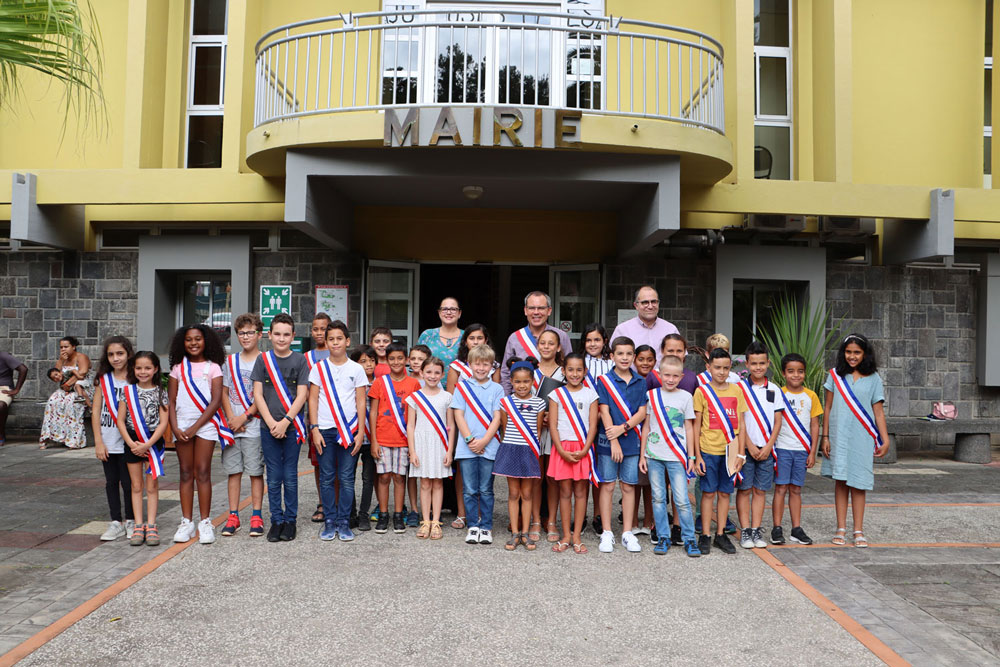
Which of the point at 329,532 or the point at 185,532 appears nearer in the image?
the point at 185,532

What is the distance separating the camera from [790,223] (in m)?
10.0

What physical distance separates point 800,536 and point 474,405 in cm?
250

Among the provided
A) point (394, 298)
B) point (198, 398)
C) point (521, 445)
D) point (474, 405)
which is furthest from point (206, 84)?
Answer: point (521, 445)

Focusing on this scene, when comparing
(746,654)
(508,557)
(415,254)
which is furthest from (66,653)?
(415,254)

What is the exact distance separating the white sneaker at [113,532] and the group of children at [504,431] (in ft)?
0.41

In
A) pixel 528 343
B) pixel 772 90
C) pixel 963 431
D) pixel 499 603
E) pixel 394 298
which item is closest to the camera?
pixel 499 603

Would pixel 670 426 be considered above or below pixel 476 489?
above

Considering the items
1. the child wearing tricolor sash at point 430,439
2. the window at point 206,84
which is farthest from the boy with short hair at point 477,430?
the window at point 206,84

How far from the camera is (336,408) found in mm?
5469

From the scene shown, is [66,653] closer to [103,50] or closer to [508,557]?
[508,557]

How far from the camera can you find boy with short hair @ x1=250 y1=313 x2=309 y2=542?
5383 millimetres

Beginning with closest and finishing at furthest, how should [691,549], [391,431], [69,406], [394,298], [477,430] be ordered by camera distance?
[691,549], [477,430], [391,431], [69,406], [394,298]

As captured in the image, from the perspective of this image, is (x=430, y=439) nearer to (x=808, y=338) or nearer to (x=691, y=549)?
(x=691, y=549)

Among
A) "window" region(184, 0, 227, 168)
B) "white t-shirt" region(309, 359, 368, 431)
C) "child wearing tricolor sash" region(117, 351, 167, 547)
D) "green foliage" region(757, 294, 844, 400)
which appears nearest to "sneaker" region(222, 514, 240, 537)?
"child wearing tricolor sash" region(117, 351, 167, 547)
